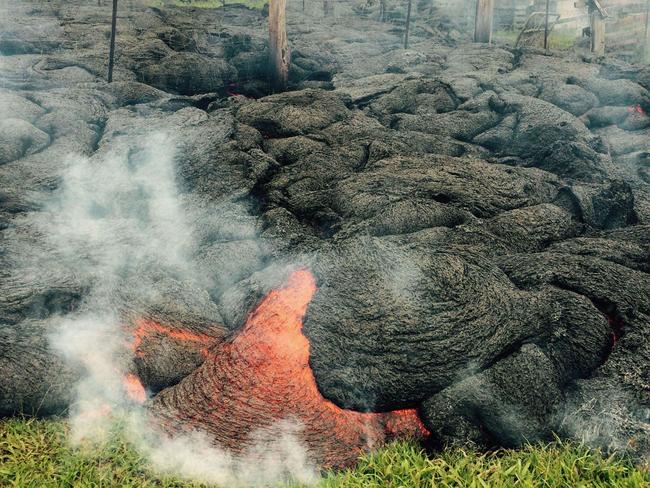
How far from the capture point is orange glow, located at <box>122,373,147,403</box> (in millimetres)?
5488

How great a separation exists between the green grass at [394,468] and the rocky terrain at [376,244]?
0.75 ft

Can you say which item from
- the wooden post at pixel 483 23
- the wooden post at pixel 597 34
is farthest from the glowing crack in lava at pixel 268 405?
the wooden post at pixel 597 34

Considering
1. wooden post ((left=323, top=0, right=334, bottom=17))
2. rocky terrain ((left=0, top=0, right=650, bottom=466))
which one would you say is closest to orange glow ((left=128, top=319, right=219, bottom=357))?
rocky terrain ((left=0, top=0, right=650, bottom=466))

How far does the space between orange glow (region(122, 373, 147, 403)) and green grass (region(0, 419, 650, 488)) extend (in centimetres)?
46

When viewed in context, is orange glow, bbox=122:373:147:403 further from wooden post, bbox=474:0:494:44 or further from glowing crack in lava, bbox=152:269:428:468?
wooden post, bbox=474:0:494:44

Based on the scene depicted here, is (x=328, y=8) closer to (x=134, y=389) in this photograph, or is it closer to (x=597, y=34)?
(x=597, y=34)

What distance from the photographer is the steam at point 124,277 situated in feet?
16.2

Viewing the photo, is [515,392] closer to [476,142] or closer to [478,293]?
[478,293]

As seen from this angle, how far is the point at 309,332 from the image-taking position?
18.2 feet

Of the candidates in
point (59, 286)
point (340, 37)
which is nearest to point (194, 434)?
point (59, 286)

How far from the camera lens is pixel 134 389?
5539 millimetres

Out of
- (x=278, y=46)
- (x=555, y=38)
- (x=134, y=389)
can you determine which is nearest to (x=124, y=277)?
(x=134, y=389)

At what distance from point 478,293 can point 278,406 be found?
2180 millimetres

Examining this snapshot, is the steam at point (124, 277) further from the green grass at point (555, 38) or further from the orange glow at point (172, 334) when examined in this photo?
the green grass at point (555, 38)
